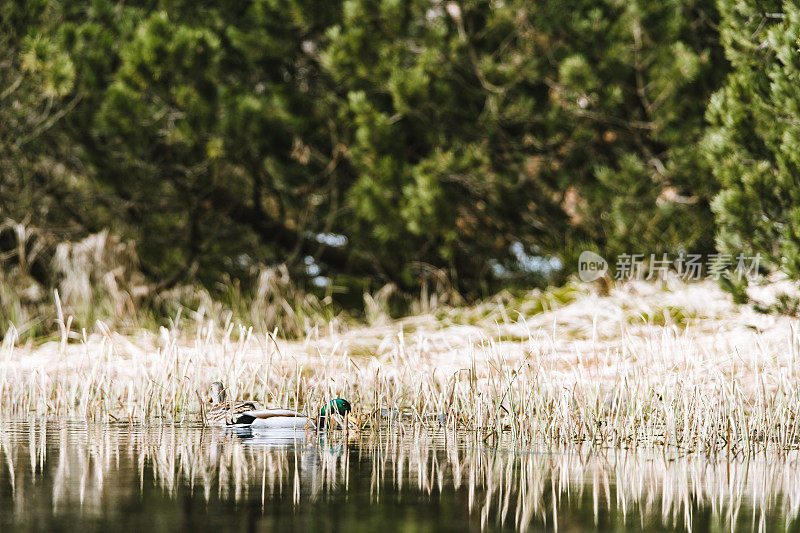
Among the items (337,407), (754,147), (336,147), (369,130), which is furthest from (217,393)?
(336,147)

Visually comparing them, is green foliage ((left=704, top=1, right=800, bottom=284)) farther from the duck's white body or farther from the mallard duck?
the duck's white body

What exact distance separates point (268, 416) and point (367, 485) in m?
1.67

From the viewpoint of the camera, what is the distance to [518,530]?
3461mm

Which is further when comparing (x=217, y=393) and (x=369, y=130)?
(x=369, y=130)

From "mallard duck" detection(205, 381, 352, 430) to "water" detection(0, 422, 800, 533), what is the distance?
83 mm

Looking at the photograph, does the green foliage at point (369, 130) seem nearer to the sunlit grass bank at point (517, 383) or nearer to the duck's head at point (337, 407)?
the sunlit grass bank at point (517, 383)

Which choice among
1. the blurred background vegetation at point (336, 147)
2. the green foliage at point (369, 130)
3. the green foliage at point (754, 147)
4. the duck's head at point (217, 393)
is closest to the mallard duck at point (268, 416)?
the duck's head at point (217, 393)

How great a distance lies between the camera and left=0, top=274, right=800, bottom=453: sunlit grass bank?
18.6 ft

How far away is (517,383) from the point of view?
240 inches

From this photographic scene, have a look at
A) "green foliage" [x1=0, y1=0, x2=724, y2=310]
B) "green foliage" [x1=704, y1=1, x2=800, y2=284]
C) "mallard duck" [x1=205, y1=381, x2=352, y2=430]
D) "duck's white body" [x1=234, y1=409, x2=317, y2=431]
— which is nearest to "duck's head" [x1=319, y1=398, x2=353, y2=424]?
"mallard duck" [x1=205, y1=381, x2=352, y2=430]

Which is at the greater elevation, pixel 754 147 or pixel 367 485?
pixel 754 147

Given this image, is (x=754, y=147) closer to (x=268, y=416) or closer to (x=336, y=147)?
(x=268, y=416)

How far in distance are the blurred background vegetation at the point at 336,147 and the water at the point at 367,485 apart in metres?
5.35

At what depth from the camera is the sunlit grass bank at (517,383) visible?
5.68 meters
